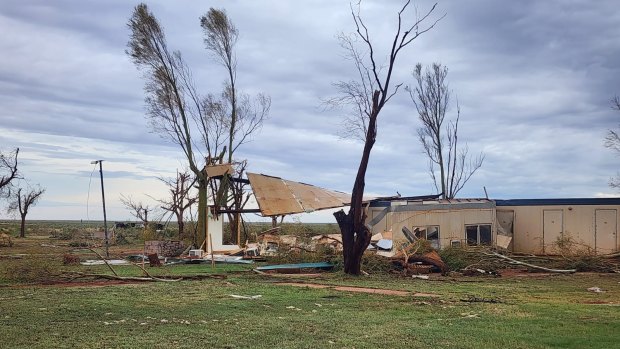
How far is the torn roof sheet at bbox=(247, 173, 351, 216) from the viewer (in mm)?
31078

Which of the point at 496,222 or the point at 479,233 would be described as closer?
the point at 479,233

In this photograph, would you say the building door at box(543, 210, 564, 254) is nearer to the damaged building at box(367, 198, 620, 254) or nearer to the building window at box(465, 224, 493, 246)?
the damaged building at box(367, 198, 620, 254)

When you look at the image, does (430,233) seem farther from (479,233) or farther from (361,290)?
(361,290)

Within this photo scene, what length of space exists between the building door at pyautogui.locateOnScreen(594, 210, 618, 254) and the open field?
13.4m

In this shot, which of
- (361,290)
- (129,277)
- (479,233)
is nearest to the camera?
(361,290)

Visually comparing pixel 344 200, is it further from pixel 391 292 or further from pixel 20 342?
pixel 20 342

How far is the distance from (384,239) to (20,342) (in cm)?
2002

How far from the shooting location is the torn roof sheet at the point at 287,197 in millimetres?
31078

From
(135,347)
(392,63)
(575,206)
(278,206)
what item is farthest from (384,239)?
(135,347)

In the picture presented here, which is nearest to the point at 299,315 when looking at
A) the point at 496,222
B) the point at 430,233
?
the point at 430,233

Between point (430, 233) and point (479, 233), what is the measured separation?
2.53 meters

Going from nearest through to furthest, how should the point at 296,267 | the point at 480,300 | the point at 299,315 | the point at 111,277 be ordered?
the point at 299,315 → the point at 480,300 → the point at 111,277 → the point at 296,267

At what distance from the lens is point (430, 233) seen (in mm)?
30750

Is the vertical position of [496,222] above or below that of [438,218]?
below
